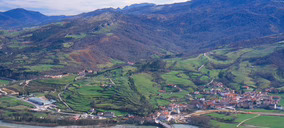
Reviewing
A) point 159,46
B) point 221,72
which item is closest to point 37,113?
point 221,72

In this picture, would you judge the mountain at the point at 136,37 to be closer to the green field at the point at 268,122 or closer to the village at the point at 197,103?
the village at the point at 197,103

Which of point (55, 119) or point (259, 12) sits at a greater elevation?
point (259, 12)

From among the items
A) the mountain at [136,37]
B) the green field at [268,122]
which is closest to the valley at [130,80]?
the green field at [268,122]

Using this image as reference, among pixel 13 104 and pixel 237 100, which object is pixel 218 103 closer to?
pixel 237 100

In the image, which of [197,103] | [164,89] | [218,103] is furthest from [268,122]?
[164,89]

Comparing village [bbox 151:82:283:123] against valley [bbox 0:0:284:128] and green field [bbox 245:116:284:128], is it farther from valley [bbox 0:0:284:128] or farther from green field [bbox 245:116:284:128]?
green field [bbox 245:116:284:128]

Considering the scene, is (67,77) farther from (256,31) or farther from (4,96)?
(256,31)
